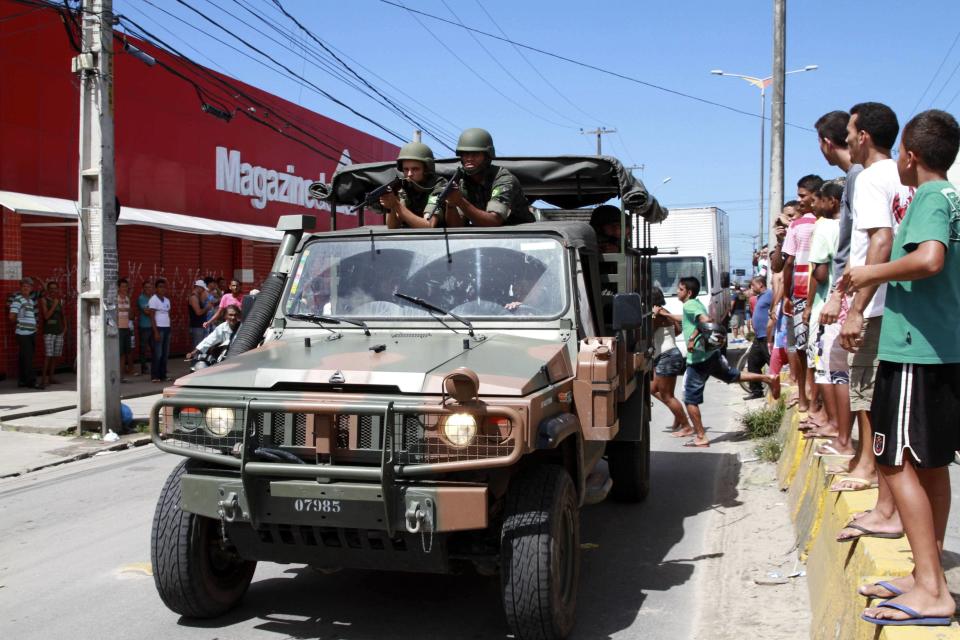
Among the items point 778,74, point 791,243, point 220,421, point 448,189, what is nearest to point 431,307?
point 448,189

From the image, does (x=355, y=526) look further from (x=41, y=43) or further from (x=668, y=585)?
(x=41, y=43)

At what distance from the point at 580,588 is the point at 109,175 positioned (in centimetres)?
828

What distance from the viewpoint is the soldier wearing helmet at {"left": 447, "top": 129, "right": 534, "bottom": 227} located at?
20.2 feet

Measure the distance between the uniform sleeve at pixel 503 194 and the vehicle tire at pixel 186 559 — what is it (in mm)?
2613

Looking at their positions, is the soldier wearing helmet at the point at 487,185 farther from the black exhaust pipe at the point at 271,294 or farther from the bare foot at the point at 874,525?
the bare foot at the point at 874,525

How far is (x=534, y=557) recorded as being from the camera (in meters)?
4.07

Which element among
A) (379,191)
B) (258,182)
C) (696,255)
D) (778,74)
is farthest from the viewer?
(258,182)

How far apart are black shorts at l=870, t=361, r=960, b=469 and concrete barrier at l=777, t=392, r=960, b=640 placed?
54cm

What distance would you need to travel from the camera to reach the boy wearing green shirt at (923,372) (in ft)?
10.8

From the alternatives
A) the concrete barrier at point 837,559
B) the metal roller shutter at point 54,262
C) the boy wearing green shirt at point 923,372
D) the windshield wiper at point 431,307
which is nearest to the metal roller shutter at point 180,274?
the metal roller shutter at point 54,262

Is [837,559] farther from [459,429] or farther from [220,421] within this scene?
[220,421]

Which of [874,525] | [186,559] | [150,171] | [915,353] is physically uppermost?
[150,171]

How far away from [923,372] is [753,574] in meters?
2.57

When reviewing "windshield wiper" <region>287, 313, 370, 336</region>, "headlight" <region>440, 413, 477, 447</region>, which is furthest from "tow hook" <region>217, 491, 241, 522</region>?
"windshield wiper" <region>287, 313, 370, 336</region>
